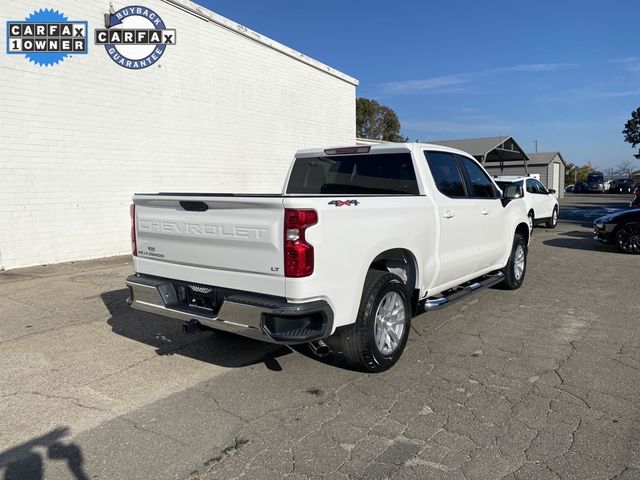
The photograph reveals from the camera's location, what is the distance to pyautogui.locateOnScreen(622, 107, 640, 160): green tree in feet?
214

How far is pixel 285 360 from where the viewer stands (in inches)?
189

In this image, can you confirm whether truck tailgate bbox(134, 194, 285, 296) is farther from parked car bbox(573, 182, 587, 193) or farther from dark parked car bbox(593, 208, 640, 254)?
parked car bbox(573, 182, 587, 193)

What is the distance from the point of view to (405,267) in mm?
4961

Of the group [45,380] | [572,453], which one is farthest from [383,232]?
[45,380]

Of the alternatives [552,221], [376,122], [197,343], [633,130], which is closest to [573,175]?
[633,130]

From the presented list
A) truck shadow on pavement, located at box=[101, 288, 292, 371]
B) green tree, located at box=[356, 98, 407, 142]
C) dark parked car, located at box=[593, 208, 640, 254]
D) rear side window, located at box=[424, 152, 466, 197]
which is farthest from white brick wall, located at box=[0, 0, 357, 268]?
green tree, located at box=[356, 98, 407, 142]

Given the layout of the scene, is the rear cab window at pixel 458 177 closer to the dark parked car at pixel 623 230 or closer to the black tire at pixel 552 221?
the dark parked car at pixel 623 230

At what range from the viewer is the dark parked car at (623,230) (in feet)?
37.4

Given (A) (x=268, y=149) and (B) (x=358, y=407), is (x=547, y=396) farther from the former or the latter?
(A) (x=268, y=149)

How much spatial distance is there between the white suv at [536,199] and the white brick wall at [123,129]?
690 cm

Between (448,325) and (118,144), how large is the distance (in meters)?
8.17

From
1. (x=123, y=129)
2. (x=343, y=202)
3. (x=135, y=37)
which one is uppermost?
(x=135, y=37)

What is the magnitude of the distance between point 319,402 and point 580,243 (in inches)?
460

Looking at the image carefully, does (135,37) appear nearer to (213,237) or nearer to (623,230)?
(213,237)
